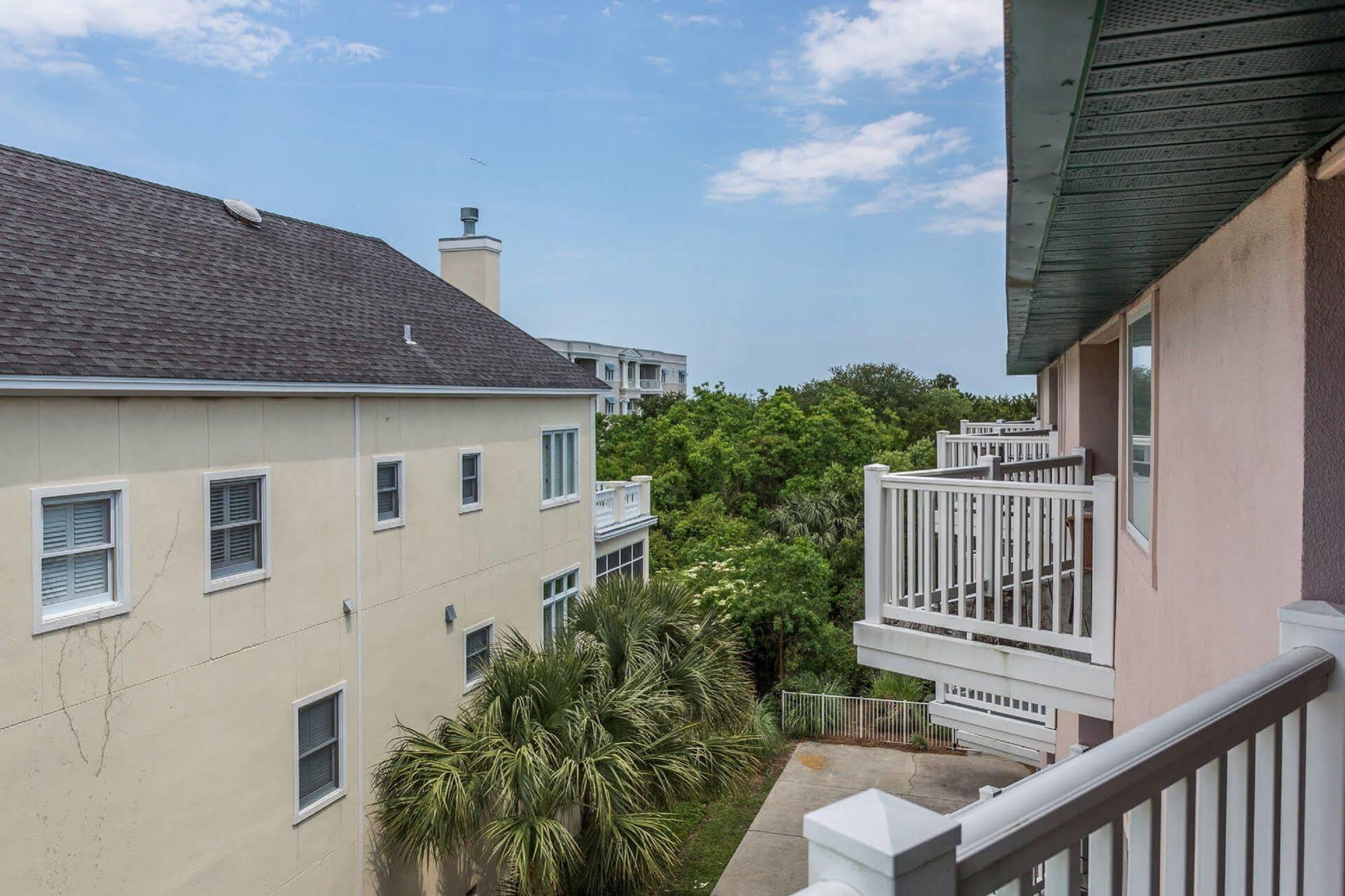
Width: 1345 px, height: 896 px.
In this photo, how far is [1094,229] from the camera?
357 cm

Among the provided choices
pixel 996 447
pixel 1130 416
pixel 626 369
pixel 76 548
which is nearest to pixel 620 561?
pixel 996 447

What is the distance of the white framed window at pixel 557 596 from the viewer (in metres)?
17.5

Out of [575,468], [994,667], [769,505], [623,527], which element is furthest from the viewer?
[769,505]

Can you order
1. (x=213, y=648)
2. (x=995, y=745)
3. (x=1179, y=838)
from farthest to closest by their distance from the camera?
(x=995, y=745) < (x=213, y=648) < (x=1179, y=838)

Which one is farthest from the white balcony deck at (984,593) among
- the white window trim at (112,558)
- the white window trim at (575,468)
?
the white window trim at (575,468)

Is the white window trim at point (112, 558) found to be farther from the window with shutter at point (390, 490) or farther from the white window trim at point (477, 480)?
the white window trim at point (477, 480)

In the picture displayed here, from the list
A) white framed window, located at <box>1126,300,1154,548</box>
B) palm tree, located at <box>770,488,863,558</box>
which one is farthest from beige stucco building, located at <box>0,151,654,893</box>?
palm tree, located at <box>770,488,863,558</box>

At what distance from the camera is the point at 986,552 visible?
19.3 ft

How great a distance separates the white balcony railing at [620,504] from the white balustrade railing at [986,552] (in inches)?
529

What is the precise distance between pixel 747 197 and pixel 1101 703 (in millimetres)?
52604

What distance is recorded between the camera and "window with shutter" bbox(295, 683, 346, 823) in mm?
11164

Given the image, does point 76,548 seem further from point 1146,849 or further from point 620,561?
point 620,561

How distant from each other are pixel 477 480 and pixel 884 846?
571 inches

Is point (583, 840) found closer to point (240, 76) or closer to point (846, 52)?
point (846, 52)
